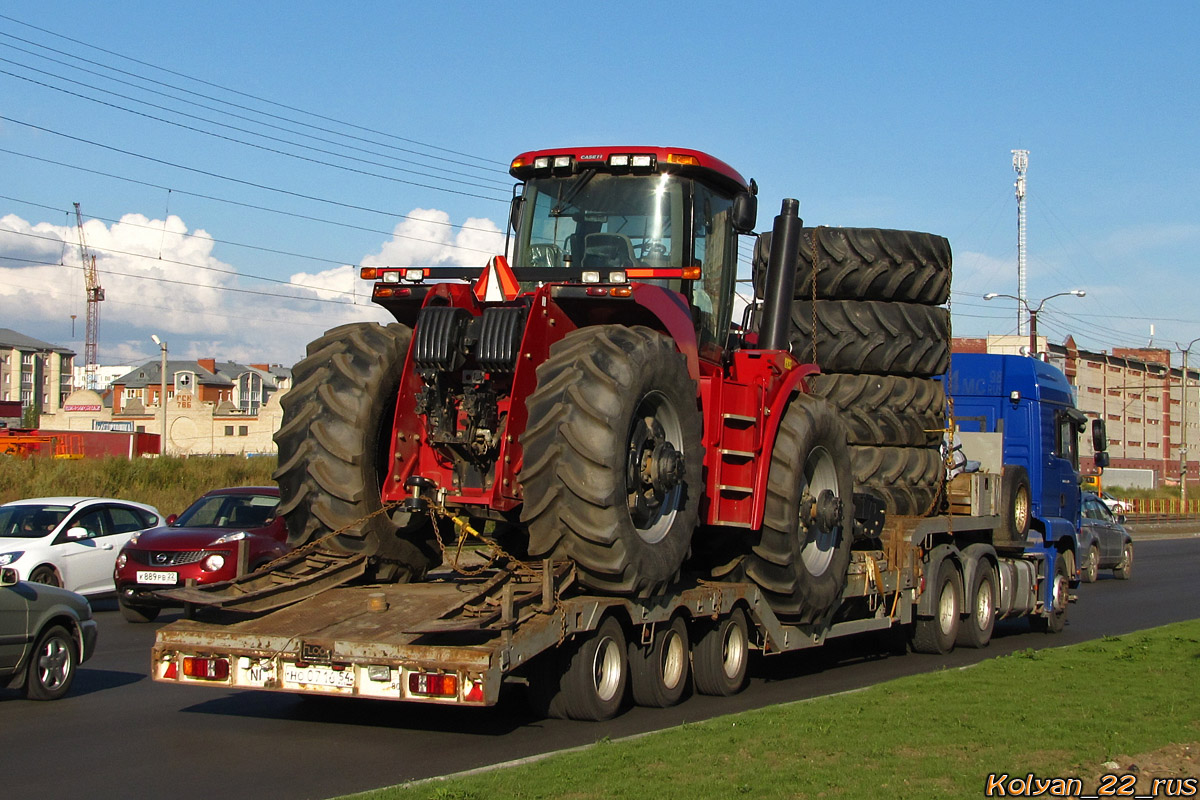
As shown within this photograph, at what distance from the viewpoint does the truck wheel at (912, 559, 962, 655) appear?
47.6 ft

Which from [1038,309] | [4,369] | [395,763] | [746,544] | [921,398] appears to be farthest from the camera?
[4,369]

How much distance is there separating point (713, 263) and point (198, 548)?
7.89 m

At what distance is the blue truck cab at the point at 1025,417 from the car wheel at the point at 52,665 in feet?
35.5

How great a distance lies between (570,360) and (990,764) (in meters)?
3.59

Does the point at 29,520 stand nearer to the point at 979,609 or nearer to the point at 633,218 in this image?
the point at 633,218

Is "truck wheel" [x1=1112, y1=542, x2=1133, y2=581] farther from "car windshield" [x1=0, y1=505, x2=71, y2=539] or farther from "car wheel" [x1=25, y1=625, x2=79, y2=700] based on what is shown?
"car wheel" [x1=25, y1=625, x2=79, y2=700]

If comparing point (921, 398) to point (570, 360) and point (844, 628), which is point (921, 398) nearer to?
point (844, 628)

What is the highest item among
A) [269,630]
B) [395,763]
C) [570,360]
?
[570,360]

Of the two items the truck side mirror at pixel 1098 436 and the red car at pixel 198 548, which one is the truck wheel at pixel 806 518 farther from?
the truck side mirror at pixel 1098 436

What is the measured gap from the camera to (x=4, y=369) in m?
127

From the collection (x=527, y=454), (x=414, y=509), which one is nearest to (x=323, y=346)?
(x=414, y=509)

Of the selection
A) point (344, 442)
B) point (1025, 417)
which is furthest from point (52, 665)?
point (1025, 417)

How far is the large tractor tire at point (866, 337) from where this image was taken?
45.8ft

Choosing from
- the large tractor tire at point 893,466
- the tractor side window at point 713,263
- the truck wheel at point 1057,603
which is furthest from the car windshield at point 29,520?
the truck wheel at point 1057,603
